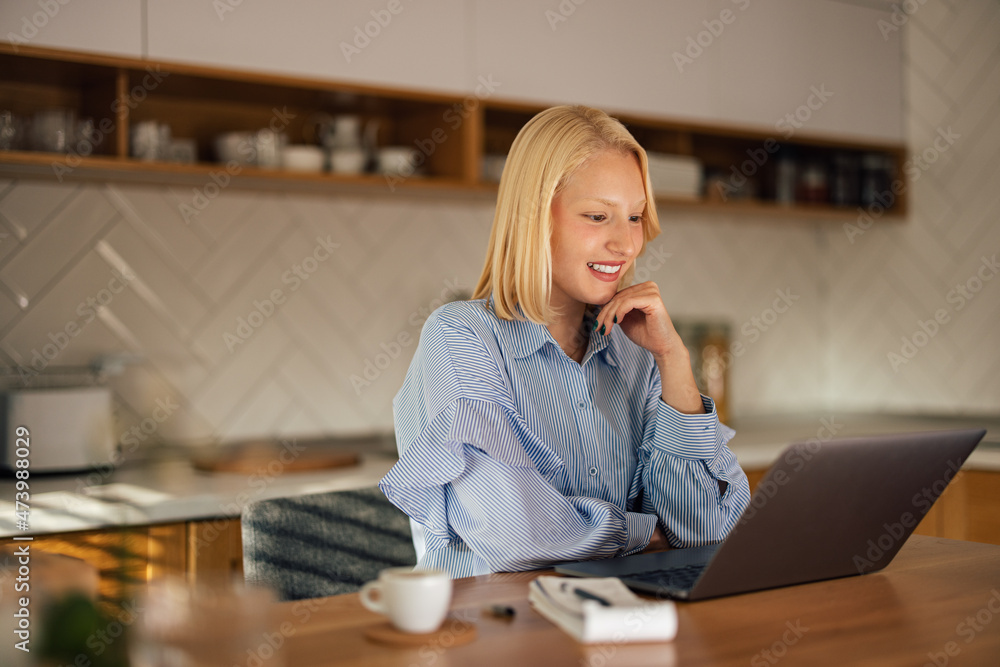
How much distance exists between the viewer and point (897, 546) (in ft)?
3.53

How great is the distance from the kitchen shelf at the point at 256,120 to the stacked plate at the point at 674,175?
0.03m

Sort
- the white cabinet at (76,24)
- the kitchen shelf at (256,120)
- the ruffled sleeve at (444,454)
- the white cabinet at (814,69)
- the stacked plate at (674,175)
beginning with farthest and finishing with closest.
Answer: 1. the white cabinet at (814,69)
2. the stacked plate at (674,175)
3. the kitchen shelf at (256,120)
4. the white cabinet at (76,24)
5. the ruffled sleeve at (444,454)

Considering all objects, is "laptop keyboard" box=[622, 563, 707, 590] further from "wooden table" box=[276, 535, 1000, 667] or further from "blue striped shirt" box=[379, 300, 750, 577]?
"blue striped shirt" box=[379, 300, 750, 577]

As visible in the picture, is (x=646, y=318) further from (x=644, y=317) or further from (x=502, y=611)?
(x=502, y=611)

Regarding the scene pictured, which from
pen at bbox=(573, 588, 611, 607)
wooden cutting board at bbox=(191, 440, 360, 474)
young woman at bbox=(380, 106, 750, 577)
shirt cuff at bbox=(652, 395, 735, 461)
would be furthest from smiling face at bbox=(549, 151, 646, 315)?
wooden cutting board at bbox=(191, 440, 360, 474)

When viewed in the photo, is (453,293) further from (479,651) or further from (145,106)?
(479,651)

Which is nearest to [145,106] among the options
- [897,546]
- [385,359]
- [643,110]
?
[385,359]

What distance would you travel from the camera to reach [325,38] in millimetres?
2363

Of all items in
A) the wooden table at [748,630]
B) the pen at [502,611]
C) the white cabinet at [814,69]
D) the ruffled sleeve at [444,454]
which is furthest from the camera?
the white cabinet at [814,69]

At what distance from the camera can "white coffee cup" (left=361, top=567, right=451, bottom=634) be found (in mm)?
805

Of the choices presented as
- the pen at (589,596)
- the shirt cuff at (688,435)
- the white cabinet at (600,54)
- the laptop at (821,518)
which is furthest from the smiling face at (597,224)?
the white cabinet at (600,54)

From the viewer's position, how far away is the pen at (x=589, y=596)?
0.86 metres

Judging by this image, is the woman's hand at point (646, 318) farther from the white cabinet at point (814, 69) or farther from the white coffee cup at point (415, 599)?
the white cabinet at point (814, 69)

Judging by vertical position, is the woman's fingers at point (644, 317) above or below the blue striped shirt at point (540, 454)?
above
